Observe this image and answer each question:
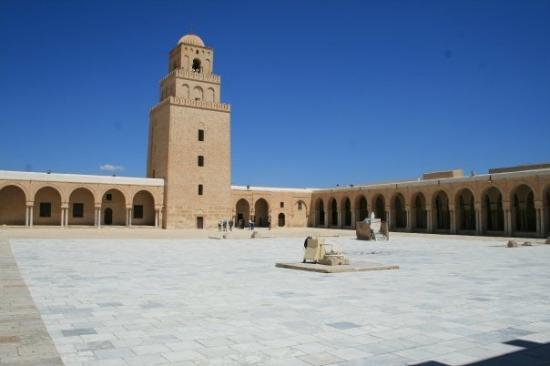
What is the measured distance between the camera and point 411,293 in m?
6.80

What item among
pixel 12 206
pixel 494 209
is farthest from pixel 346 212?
pixel 12 206

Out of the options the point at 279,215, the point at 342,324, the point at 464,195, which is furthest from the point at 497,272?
the point at 279,215

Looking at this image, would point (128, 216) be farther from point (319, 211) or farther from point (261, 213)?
point (319, 211)

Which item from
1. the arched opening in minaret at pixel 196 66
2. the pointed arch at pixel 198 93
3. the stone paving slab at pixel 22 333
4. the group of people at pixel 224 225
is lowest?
the stone paving slab at pixel 22 333

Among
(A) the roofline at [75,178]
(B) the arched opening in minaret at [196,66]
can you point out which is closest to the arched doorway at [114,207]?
(A) the roofline at [75,178]

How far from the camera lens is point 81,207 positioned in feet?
103

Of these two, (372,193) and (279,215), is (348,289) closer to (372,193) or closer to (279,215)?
(372,193)

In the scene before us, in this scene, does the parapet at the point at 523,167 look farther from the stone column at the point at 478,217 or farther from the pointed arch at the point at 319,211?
the pointed arch at the point at 319,211

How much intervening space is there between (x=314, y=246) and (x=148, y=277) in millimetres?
3712

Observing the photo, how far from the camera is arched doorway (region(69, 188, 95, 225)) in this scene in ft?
102

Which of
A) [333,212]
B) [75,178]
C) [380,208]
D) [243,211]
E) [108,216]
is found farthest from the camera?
[333,212]

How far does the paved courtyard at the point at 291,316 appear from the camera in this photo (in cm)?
375

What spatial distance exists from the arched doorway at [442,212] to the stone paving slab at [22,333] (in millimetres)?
29712

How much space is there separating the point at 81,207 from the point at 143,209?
4.10 m
